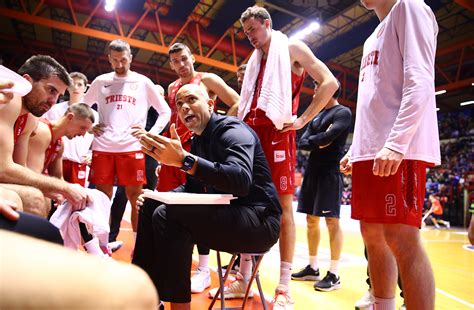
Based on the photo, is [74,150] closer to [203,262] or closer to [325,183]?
[203,262]

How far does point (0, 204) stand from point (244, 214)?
1085 millimetres

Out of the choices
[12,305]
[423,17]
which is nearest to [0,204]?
[12,305]

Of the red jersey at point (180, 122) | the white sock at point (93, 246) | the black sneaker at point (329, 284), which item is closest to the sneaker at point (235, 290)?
the black sneaker at point (329, 284)

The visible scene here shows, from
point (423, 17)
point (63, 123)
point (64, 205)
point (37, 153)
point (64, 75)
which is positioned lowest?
point (64, 205)

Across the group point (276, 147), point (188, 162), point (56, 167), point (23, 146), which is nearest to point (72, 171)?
point (56, 167)

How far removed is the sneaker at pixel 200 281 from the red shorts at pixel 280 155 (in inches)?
37.8

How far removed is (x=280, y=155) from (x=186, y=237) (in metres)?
1.15

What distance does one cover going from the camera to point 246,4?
384 inches

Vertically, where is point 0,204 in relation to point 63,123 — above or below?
below

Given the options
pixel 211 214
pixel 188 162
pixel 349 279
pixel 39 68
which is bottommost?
pixel 349 279

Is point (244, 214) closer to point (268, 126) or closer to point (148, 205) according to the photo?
point (148, 205)

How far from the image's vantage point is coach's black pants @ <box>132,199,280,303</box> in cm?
163

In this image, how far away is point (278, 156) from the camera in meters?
2.62

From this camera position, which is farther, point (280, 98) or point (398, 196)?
point (280, 98)
